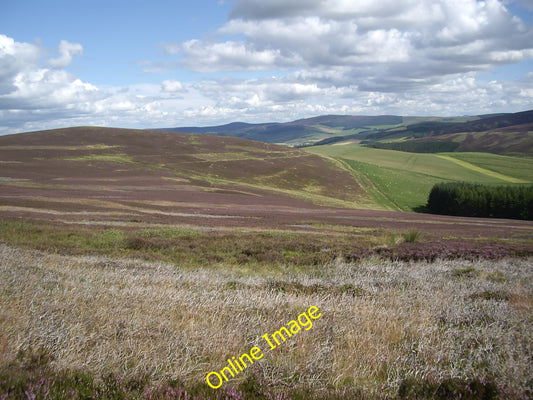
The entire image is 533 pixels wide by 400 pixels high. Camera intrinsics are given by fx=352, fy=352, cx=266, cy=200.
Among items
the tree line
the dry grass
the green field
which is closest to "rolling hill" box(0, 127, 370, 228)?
the green field

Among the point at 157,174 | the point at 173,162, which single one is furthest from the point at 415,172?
the point at 157,174

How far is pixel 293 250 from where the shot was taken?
1717cm

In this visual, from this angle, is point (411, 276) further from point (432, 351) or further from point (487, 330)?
point (432, 351)

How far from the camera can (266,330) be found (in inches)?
215

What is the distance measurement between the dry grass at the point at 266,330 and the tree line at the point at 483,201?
8070 centimetres

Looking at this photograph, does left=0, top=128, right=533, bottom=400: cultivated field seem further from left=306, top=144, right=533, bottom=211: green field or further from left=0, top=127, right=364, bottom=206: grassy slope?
left=306, top=144, right=533, bottom=211: green field

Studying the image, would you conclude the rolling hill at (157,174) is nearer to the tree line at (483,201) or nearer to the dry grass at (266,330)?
the tree line at (483,201)

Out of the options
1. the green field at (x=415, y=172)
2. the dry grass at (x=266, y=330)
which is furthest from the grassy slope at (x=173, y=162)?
the dry grass at (x=266, y=330)

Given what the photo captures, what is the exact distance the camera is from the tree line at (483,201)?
74.6 metres

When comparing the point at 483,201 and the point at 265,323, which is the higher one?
the point at 265,323

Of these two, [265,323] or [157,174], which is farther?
[157,174]

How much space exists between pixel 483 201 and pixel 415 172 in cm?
4422

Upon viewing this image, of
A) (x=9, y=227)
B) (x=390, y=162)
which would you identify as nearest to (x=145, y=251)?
(x=9, y=227)

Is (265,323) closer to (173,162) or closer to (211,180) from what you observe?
(211,180)
